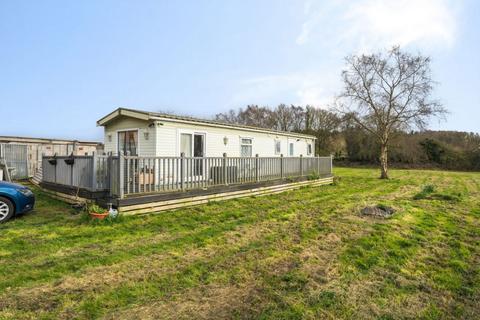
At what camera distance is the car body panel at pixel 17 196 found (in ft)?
19.3

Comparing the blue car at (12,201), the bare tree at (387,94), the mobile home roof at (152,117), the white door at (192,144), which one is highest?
the bare tree at (387,94)

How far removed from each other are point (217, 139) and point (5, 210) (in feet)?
23.2

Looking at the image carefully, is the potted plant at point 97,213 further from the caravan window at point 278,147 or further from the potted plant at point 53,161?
the caravan window at point 278,147

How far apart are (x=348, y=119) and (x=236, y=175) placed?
14081mm

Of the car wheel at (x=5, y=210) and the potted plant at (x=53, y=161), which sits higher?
the potted plant at (x=53, y=161)

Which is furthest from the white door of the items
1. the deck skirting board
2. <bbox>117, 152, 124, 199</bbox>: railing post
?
<bbox>117, 152, 124, 199</bbox>: railing post

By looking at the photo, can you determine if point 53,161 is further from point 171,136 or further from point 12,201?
point 171,136

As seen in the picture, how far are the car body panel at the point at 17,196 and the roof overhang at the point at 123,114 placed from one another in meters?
3.91

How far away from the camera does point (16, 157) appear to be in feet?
47.5

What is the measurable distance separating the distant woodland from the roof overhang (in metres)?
24.9

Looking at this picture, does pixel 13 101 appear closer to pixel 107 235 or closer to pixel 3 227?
pixel 3 227

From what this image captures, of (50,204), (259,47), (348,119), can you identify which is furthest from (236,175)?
(348,119)

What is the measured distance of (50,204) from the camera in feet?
25.9

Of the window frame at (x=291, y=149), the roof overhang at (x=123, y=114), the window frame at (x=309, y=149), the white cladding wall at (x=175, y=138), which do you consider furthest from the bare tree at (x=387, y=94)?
the roof overhang at (x=123, y=114)
